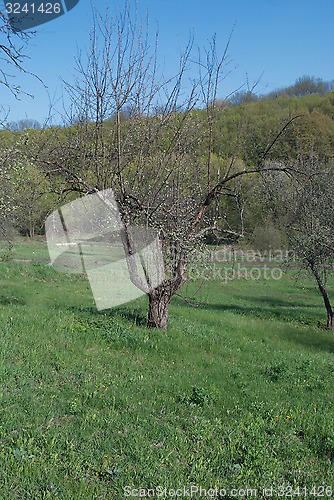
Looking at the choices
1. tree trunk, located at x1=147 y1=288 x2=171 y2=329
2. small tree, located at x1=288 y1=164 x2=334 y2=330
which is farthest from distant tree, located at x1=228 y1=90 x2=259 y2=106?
small tree, located at x1=288 y1=164 x2=334 y2=330

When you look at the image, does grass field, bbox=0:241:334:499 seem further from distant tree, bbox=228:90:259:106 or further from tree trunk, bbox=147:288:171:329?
distant tree, bbox=228:90:259:106

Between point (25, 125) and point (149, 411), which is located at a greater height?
point (25, 125)

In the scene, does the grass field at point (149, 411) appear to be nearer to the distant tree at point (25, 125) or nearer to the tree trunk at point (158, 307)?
the tree trunk at point (158, 307)

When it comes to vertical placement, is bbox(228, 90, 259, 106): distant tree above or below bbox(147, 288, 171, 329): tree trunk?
above

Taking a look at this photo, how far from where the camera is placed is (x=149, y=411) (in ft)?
16.0

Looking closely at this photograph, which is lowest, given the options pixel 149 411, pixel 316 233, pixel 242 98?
pixel 149 411

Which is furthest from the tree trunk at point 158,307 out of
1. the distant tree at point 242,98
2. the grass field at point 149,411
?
the distant tree at point 242,98

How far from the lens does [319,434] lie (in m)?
4.62

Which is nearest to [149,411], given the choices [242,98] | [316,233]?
[242,98]

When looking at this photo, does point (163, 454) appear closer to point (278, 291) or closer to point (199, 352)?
point (199, 352)

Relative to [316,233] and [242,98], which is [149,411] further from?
[316,233]

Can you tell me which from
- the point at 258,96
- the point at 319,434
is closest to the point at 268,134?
the point at 258,96

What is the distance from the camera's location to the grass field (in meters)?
3.56

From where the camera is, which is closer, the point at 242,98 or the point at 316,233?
the point at 242,98
